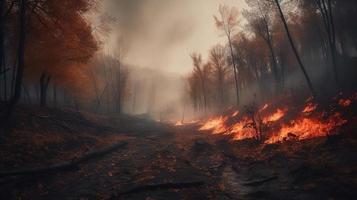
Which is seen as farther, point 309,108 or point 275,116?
point 275,116

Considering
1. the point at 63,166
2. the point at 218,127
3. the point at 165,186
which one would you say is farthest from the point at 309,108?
the point at 63,166

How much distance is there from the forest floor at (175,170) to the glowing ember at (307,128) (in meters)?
1.06

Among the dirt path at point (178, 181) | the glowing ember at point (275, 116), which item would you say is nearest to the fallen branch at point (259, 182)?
the dirt path at point (178, 181)

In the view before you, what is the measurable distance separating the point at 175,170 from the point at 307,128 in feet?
27.6

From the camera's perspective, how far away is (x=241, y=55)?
1802 inches

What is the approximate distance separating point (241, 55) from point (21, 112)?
38856 mm

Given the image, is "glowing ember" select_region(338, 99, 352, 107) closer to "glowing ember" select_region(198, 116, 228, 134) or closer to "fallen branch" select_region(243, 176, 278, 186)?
"fallen branch" select_region(243, 176, 278, 186)

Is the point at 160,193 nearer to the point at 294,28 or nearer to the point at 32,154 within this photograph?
the point at 32,154

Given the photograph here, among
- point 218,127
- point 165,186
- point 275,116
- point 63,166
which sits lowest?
point 165,186

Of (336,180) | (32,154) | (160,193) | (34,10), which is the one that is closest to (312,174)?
(336,180)

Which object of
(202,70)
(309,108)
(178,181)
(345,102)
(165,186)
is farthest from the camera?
(202,70)

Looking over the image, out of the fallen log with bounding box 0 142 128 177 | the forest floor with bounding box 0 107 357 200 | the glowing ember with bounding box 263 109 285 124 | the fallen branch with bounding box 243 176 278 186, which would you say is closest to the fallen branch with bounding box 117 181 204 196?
the forest floor with bounding box 0 107 357 200

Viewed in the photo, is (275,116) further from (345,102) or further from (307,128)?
(307,128)

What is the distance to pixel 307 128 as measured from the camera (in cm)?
1422
